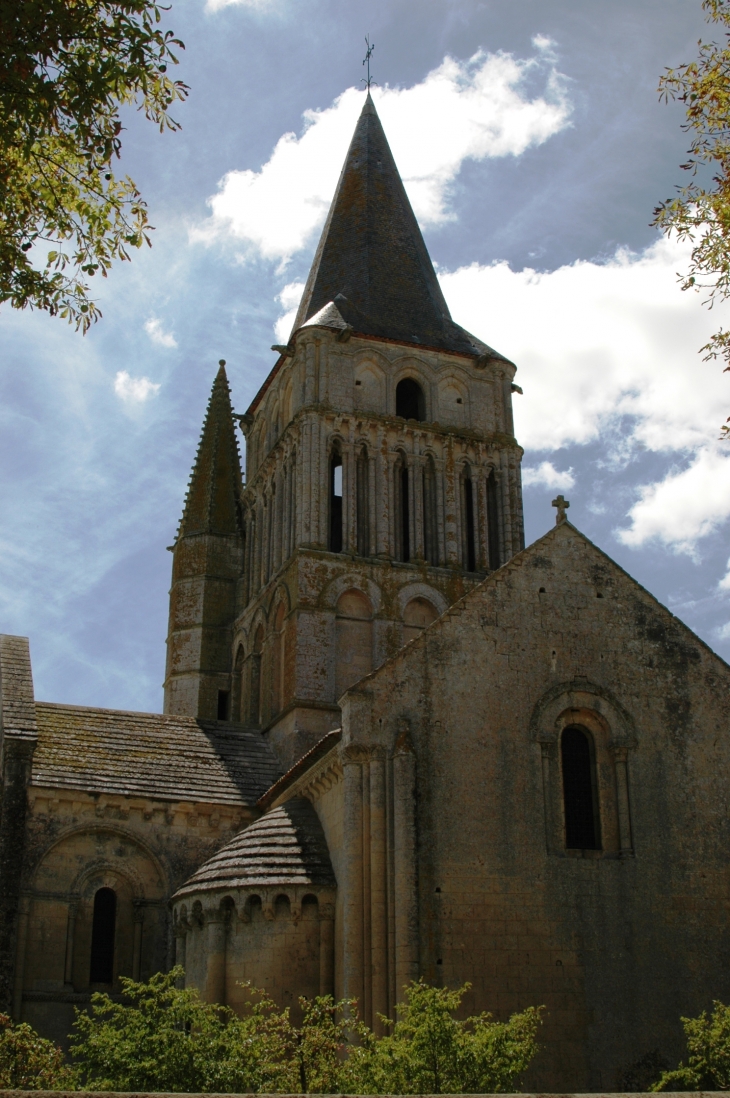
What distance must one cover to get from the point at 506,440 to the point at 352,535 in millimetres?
5492

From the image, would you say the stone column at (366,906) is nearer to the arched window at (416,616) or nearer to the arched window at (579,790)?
the arched window at (579,790)

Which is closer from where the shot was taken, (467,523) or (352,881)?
(352,881)

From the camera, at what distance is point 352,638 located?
2727 centimetres

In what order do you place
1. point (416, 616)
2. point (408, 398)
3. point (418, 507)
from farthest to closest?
point (408, 398) → point (418, 507) → point (416, 616)

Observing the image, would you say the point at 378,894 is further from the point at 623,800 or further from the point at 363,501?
the point at 363,501

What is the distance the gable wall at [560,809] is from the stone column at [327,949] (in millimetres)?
1656

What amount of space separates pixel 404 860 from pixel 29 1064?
6.38 meters

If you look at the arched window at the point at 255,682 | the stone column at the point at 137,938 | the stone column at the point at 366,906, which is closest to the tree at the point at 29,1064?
the stone column at the point at 366,906

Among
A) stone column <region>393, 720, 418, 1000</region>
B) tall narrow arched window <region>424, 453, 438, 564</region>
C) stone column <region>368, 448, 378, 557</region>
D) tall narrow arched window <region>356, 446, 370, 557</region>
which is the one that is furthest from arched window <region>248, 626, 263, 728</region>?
stone column <region>393, 720, 418, 1000</region>

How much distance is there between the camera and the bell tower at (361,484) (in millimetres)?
27219

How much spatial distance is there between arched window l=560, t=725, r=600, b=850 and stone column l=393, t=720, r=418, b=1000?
2676 millimetres

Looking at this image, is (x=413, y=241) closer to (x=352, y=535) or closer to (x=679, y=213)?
(x=352, y=535)

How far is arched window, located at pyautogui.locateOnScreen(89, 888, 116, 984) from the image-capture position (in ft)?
68.9

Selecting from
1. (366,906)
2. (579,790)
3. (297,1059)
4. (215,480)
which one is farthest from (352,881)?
(215,480)
